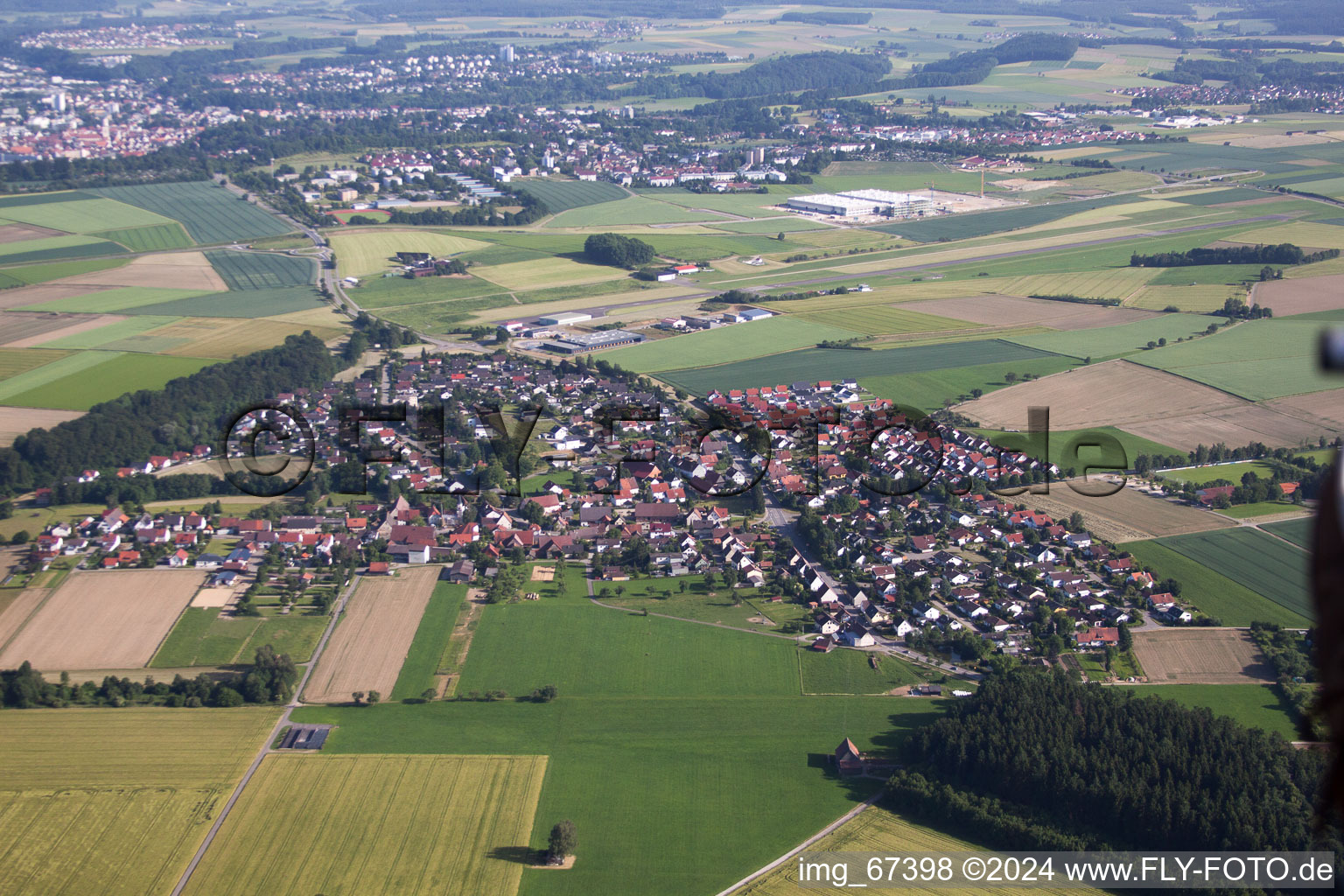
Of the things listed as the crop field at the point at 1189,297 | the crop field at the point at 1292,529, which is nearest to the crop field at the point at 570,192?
the crop field at the point at 1189,297

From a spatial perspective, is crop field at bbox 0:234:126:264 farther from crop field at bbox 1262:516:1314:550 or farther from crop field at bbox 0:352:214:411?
crop field at bbox 1262:516:1314:550

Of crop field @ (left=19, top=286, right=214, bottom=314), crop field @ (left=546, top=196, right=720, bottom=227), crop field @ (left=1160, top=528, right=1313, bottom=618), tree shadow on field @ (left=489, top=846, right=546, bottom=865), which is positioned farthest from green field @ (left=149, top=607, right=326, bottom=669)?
crop field @ (left=546, top=196, right=720, bottom=227)

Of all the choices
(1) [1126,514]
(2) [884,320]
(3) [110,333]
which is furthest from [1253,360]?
(3) [110,333]

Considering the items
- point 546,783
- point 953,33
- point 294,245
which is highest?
point 953,33

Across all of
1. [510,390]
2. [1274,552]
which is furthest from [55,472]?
[1274,552]

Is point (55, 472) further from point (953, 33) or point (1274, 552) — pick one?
point (953, 33)

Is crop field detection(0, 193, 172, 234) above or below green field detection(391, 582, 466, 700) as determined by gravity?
above
